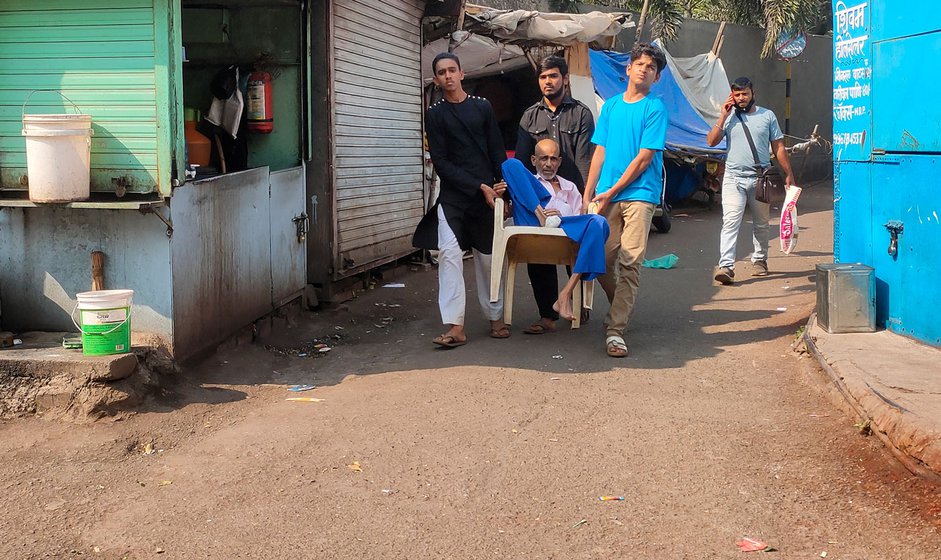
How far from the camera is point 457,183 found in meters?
7.14

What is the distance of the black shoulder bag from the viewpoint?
973 centimetres

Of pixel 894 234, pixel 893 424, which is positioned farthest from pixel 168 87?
pixel 894 234

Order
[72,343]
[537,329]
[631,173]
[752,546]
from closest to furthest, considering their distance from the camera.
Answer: [752,546]
[72,343]
[631,173]
[537,329]

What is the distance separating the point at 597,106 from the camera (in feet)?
49.2

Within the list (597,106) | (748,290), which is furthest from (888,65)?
(597,106)

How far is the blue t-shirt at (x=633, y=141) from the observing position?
6.79 metres

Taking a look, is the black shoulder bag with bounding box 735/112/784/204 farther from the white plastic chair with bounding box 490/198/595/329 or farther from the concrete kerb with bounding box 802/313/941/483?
the concrete kerb with bounding box 802/313/941/483

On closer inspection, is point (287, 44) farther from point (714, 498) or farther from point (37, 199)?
point (714, 498)

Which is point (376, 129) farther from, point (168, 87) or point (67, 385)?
point (67, 385)

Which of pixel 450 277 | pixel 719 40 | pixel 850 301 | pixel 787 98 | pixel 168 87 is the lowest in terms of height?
pixel 850 301

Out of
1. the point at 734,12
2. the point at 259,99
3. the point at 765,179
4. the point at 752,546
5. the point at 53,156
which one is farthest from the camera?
the point at 734,12

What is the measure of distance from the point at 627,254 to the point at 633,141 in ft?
2.48

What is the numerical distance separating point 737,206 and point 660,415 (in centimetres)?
481

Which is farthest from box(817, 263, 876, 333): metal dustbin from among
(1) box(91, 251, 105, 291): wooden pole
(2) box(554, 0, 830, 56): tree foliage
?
(2) box(554, 0, 830, 56): tree foliage
